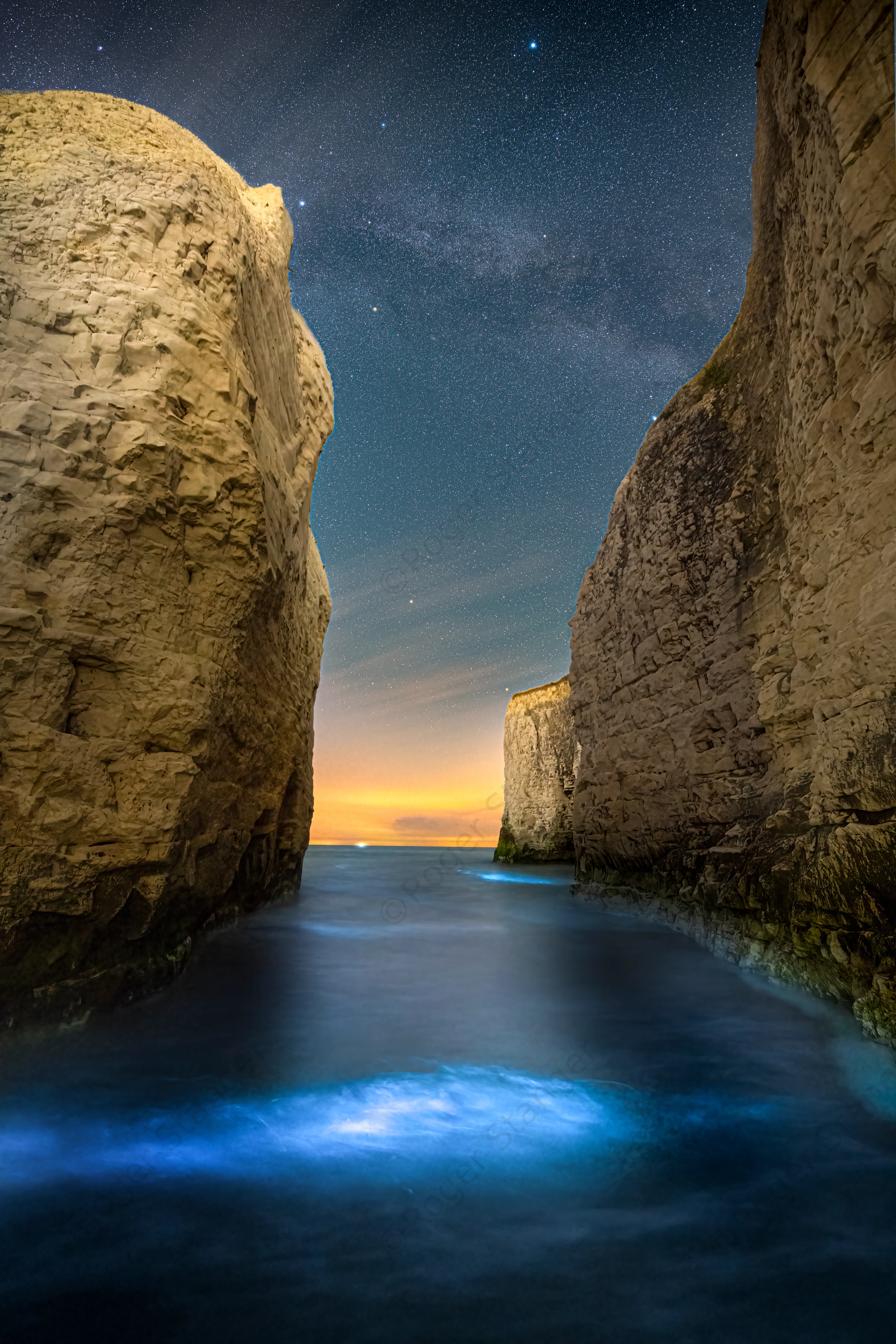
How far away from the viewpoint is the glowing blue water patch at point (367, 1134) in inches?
119

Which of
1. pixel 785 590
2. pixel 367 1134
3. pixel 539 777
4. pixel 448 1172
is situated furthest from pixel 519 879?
pixel 448 1172

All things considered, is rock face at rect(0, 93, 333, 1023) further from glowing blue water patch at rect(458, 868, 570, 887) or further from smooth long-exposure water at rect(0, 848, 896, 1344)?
glowing blue water patch at rect(458, 868, 570, 887)

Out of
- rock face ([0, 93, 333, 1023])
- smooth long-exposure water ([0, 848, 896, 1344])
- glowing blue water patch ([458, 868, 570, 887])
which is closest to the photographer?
smooth long-exposure water ([0, 848, 896, 1344])

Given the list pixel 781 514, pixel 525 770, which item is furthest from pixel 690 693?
pixel 525 770

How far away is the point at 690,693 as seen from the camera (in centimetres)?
991

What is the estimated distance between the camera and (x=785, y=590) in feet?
24.2

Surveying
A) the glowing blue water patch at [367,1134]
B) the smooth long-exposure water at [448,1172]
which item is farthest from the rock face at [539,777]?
the glowing blue water patch at [367,1134]

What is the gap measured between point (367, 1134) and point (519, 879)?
18.2m

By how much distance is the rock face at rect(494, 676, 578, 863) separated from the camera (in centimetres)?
2595

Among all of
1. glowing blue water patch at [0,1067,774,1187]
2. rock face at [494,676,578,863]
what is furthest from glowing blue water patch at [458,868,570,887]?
glowing blue water patch at [0,1067,774,1187]

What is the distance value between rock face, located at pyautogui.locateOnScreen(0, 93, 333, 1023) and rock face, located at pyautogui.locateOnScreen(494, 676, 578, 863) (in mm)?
20017

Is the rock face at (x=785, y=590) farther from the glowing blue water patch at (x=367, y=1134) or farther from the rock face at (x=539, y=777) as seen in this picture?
the rock face at (x=539, y=777)

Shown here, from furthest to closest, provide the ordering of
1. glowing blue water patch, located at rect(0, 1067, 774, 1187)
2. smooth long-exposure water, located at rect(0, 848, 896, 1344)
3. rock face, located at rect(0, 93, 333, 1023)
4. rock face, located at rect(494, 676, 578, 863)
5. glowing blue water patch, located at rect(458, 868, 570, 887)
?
rock face, located at rect(494, 676, 578, 863) < glowing blue water patch, located at rect(458, 868, 570, 887) < rock face, located at rect(0, 93, 333, 1023) < glowing blue water patch, located at rect(0, 1067, 774, 1187) < smooth long-exposure water, located at rect(0, 848, 896, 1344)

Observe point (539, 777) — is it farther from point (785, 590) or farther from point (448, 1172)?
point (448, 1172)
